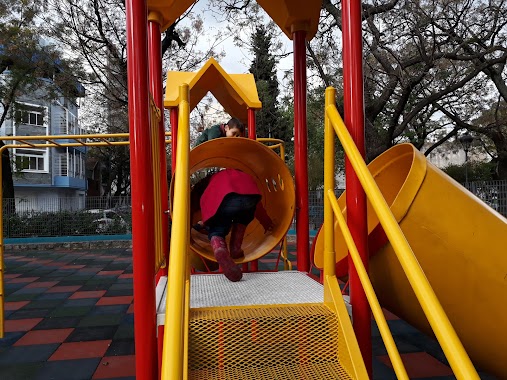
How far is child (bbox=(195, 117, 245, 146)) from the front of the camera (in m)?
3.03

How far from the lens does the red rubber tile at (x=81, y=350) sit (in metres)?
3.04

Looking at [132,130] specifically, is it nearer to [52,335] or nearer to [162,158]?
[162,158]

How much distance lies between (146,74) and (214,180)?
1.21 meters

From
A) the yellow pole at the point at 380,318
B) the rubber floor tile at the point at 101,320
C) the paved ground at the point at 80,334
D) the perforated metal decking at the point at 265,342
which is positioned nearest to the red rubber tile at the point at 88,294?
the paved ground at the point at 80,334

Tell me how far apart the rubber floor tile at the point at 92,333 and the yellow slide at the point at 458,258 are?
2.80 meters

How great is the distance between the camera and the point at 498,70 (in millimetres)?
11773

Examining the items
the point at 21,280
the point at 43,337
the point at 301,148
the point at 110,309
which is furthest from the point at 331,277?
A: the point at 21,280

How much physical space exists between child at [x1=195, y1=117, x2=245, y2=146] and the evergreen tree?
15.4 meters

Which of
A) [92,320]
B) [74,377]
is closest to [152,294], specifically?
[74,377]

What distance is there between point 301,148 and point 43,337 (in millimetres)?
2769

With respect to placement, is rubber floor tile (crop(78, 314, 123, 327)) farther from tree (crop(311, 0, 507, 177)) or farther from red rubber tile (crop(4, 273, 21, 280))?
tree (crop(311, 0, 507, 177))

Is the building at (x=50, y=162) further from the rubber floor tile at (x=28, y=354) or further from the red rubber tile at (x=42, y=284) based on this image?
the rubber floor tile at (x=28, y=354)

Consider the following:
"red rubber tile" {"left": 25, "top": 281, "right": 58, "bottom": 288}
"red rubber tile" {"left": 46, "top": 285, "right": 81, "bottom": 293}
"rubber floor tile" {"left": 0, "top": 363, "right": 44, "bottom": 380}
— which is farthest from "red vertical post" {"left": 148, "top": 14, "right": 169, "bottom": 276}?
"red rubber tile" {"left": 25, "top": 281, "right": 58, "bottom": 288}

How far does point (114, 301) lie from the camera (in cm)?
469
